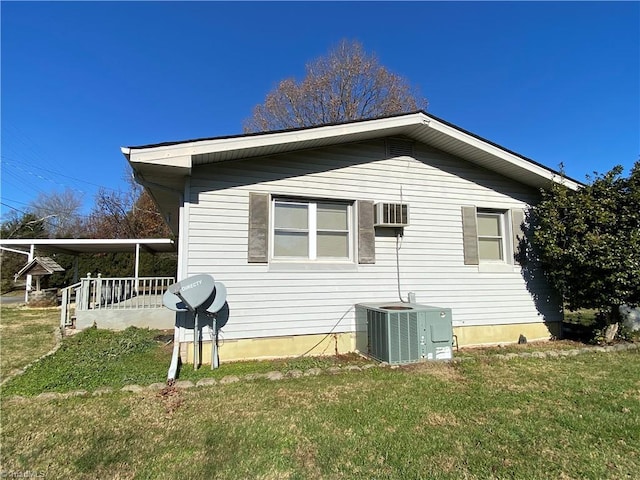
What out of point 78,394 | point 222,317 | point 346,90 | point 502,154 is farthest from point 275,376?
point 346,90

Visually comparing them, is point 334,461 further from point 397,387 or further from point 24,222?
point 24,222

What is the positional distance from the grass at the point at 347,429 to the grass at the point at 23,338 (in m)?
1.70

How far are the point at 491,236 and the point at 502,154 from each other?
1701mm

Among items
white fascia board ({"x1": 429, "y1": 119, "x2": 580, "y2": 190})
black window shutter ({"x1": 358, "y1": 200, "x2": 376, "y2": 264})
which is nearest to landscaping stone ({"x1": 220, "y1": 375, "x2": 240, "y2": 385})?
black window shutter ({"x1": 358, "y1": 200, "x2": 376, "y2": 264})

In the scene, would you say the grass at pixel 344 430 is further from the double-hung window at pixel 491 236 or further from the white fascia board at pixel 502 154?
the white fascia board at pixel 502 154

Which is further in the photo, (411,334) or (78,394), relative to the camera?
(411,334)

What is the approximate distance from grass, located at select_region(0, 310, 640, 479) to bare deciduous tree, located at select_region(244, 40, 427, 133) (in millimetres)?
13748

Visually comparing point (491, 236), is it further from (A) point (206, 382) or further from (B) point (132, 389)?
(B) point (132, 389)

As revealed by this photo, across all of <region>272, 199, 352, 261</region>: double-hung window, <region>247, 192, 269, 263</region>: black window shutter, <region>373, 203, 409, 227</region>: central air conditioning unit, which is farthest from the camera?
<region>373, 203, 409, 227</region>: central air conditioning unit

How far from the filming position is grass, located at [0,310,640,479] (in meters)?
2.50

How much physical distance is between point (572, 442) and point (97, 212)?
30.9 m

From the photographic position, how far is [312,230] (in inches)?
240

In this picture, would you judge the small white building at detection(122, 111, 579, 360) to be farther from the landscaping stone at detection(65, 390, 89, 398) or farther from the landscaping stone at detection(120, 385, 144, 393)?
the landscaping stone at detection(65, 390, 89, 398)

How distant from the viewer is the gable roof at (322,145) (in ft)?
16.2
